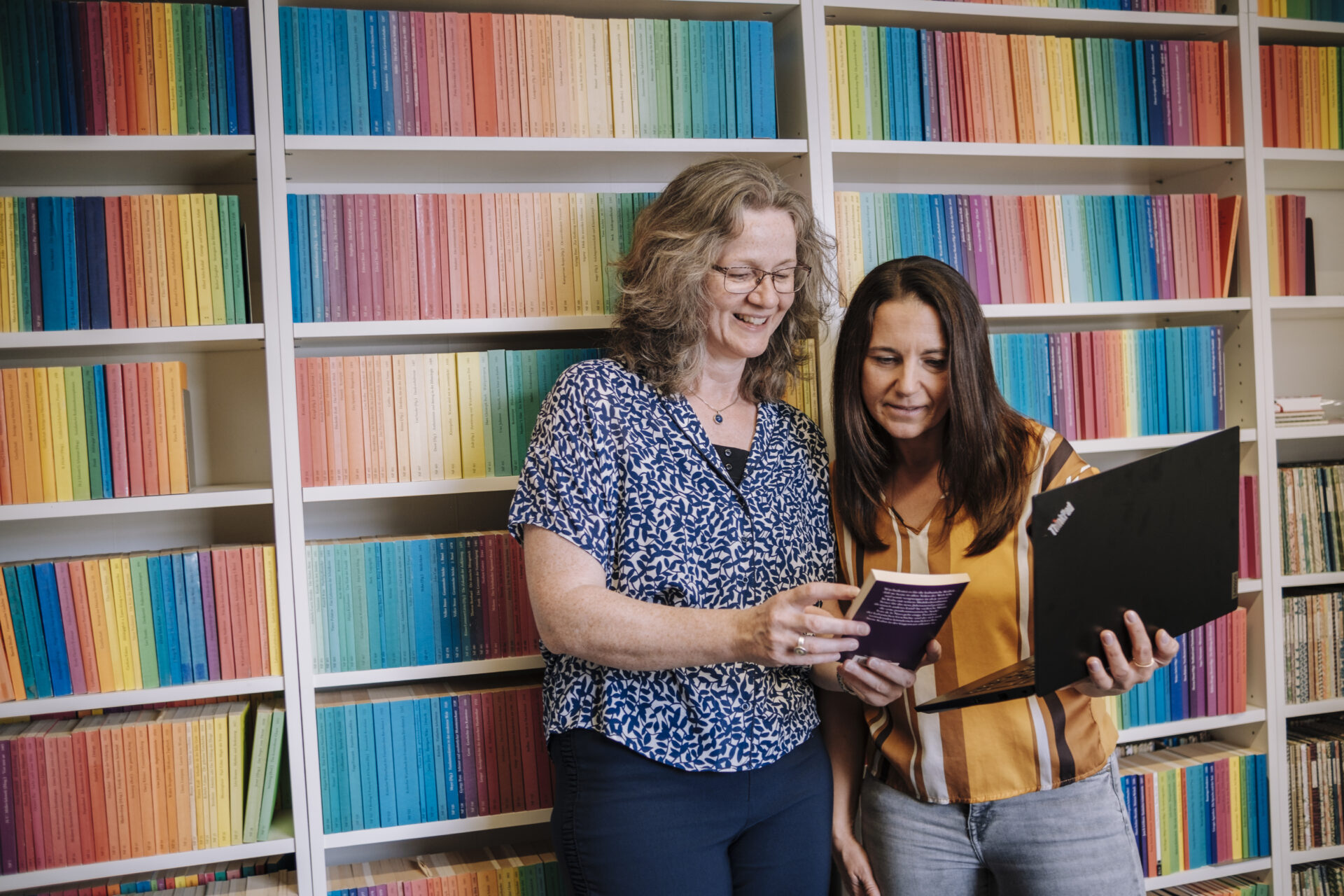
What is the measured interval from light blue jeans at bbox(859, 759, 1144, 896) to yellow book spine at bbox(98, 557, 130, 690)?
4.28 ft

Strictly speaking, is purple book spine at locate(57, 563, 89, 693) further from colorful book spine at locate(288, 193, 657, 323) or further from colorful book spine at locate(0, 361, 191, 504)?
colorful book spine at locate(288, 193, 657, 323)

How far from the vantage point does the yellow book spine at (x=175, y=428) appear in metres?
1.67

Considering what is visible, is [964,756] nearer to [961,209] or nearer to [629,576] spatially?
[629,576]

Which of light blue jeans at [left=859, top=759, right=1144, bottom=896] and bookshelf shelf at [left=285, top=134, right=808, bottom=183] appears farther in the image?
bookshelf shelf at [left=285, top=134, right=808, bottom=183]

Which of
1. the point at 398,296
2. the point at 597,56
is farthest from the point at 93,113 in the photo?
the point at 597,56

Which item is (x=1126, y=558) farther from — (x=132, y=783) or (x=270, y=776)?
(x=132, y=783)

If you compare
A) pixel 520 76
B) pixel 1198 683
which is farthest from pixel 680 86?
pixel 1198 683

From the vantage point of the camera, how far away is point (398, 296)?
5.77ft

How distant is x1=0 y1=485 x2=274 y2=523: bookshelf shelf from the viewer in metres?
1.60

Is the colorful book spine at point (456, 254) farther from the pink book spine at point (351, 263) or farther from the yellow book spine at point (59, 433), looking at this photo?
the yellow book spine at point (59, 433)

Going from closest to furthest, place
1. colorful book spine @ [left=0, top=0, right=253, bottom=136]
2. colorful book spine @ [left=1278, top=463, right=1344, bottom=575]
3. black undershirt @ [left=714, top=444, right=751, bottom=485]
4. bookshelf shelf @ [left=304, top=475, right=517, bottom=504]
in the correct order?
black undershirt @ [left=714, top=444, right=751, bottom=485], colorful book spine @ [left=0, top=0, right=253, bottom=136], bookshelf shelf @ [left=304, top=475, right=517, bottom=504], colorful book spine @ [left=1278, top=463, right=1344, bottom=575]

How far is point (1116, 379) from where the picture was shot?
81.9 inches

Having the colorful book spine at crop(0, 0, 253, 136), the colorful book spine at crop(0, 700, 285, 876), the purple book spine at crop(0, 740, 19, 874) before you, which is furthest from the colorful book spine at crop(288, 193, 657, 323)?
the purple book spine at crop(0, 740, 19, 874)

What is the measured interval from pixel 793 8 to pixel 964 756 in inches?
55.9
